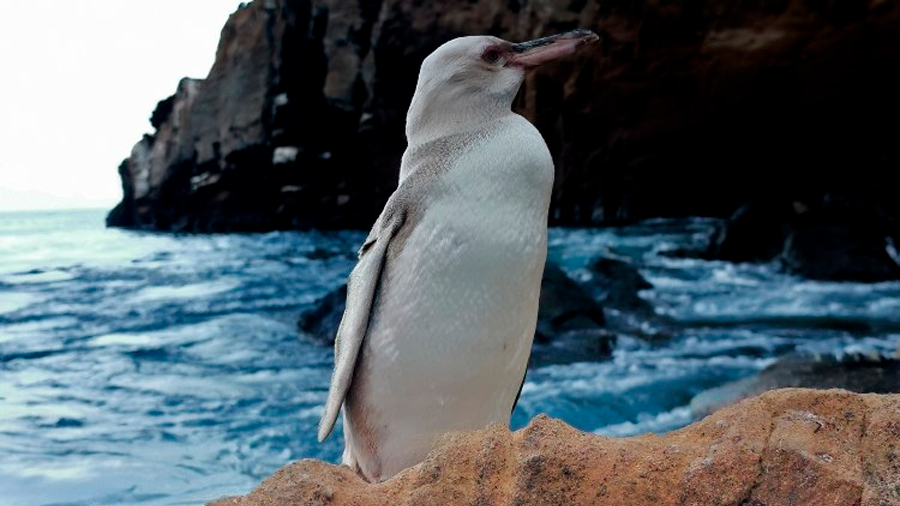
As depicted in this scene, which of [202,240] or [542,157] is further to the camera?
[202,240]

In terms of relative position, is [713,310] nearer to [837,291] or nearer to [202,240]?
[837,291]

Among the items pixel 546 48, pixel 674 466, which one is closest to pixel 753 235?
pixel 546 48

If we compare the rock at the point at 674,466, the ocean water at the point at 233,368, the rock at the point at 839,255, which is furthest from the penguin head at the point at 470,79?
the rock at the point at 839,255

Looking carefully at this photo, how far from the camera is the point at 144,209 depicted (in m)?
22.4

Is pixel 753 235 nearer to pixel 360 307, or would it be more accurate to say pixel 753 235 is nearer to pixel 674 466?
pixel 360 307

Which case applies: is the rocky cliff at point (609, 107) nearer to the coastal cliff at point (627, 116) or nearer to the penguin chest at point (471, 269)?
the coastal cliff at point (627, 116)

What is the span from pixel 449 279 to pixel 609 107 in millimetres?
11616

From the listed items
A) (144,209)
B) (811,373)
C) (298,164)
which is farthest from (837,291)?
(144,209)

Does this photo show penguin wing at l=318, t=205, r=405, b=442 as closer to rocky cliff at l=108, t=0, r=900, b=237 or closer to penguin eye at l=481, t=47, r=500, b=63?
penguin eye at l=481, t=47, r=500, b=63

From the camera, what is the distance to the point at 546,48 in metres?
1.88

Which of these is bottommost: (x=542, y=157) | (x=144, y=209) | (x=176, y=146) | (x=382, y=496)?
(x=144, y=209)

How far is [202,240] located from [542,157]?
15595mm

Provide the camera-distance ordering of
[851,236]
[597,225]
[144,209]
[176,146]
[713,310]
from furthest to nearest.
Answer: [144,209] < [176,146] < [597,225] < [851,236] < [713,310]

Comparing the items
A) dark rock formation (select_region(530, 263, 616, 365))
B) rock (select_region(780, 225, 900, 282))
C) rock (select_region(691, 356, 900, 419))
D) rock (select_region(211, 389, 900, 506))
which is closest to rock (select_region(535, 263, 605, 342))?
dark rock formation (select_region(530, 263, 616, 365))
